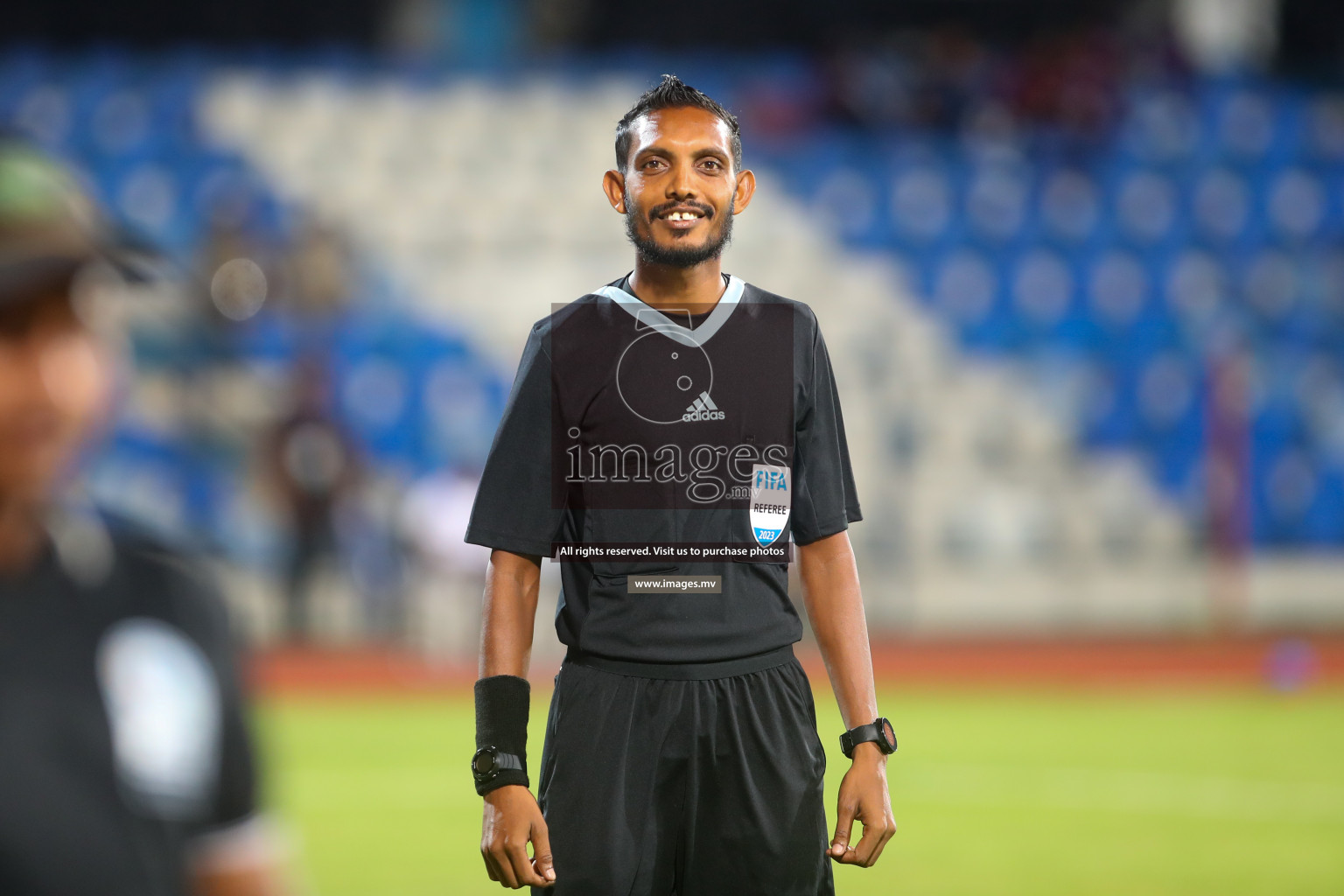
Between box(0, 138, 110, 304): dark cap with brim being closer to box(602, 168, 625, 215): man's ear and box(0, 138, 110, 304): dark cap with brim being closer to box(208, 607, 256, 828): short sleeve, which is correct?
box(208, 607, 256, 828): short sleeve

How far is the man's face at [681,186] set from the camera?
2.68 meters

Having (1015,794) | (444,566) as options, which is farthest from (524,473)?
(444,566)

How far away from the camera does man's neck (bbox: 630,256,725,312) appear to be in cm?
274

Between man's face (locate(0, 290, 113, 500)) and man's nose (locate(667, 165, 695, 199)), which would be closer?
man's face (locate(0, 290, 113, 500))

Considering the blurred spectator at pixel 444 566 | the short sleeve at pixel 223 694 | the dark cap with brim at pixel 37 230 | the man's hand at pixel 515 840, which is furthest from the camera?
the blurred spectator at pixel 444 566

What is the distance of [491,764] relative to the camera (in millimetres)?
2572

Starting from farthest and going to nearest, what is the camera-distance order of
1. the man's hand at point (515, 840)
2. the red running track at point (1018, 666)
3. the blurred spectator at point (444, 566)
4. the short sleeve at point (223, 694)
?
the blurred spectator at point (444, 566) < the red running track at point (1018, 666) < the man's hand at point (515, 840) < the short sleeve at point (223, 694)

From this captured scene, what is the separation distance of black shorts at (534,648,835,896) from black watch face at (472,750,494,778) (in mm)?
130

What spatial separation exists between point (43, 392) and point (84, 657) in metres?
0.23

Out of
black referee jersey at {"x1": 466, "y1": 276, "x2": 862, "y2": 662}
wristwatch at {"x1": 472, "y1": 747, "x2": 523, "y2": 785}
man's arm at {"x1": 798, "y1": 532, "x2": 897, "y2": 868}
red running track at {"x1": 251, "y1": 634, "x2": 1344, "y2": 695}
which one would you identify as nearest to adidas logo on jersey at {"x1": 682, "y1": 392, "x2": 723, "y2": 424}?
black referee jersey at {"x1": 466, "y1": 276, "x2": 862, "y2": 662}

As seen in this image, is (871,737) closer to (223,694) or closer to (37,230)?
(223,694)

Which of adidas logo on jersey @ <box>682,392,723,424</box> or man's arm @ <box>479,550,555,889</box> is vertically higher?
adidas logo on jersey @ <box>682,392,723,424</box>

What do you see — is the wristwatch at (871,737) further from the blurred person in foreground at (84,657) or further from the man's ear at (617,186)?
the blurred person in foreground at (84,657)

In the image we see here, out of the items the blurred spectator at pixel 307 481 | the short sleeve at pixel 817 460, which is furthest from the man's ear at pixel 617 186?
the blurred spectator at pixel 307 481
